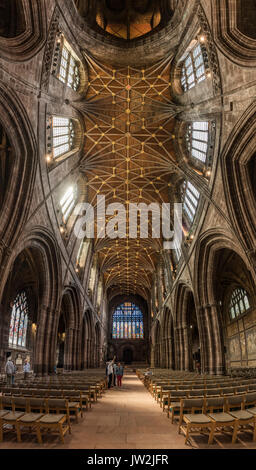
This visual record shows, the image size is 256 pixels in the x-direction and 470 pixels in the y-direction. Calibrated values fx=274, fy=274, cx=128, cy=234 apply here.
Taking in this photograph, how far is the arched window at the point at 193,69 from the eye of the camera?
17.0 metres

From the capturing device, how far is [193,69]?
18.0 m

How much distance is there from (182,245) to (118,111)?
41.5 ft

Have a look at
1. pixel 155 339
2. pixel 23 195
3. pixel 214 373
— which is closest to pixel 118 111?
pixel 23 195

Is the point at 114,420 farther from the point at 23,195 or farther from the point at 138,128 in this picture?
the point at 138,128

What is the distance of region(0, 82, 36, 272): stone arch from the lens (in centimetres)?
1266

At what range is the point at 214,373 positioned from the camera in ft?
59.6

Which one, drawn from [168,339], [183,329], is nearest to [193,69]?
[183,329]

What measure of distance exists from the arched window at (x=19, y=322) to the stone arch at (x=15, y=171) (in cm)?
1534

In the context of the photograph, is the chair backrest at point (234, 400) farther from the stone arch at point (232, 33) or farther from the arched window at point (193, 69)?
the arched window at point (193, 69)

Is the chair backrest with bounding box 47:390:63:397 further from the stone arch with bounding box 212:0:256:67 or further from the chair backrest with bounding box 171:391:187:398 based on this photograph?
the stone arch with bounding box 212:0:256:67

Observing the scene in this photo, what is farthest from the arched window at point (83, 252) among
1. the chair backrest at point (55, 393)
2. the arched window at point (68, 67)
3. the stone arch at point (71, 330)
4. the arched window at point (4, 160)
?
the chair backrest at point (55, 393)

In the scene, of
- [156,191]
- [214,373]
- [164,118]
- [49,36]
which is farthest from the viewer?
[156,191]

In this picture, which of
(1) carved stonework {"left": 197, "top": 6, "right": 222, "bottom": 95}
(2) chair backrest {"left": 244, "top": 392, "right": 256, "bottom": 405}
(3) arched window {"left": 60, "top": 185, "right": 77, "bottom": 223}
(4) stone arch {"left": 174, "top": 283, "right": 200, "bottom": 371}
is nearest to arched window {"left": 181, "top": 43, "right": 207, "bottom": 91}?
(1) carved stonework {"left": 197, "top": 6, "right": 222, "bottom": 95}

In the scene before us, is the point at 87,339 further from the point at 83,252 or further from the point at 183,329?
the point at 183,329
